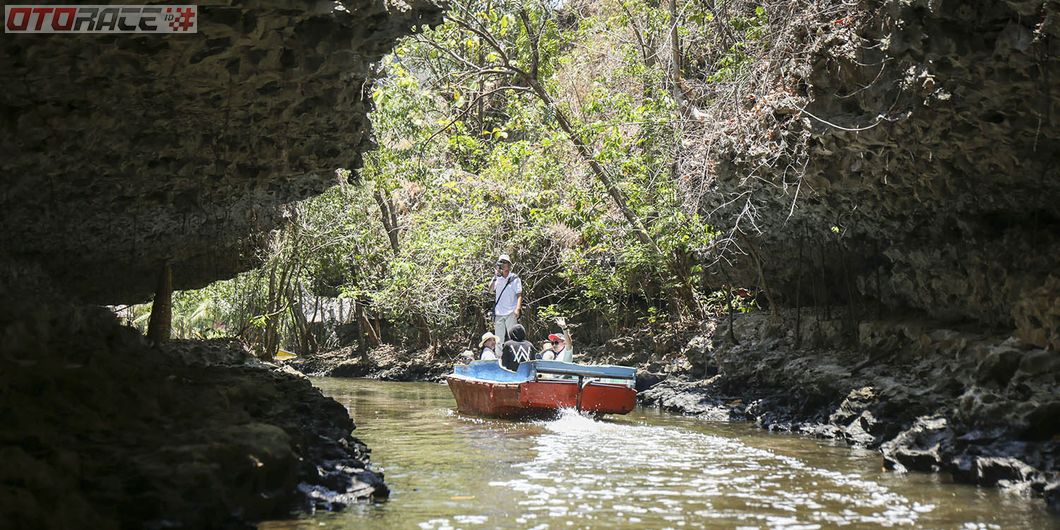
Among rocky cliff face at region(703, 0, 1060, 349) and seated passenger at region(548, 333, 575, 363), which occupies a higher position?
rocky cliff face at region(703, 0, 1060, 349)

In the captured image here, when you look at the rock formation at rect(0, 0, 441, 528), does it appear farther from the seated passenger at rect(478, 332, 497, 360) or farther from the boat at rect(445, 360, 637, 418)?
the seated passenger at rect(478, 332, 497, 360)

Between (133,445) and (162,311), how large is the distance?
8650 mm

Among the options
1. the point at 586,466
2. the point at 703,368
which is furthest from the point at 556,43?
the point at 586,466

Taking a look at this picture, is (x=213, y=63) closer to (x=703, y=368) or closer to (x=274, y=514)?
(x=274, y=514)

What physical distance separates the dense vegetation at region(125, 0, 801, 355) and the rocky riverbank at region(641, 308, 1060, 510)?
8.75 feet

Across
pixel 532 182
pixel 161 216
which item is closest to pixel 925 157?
pixel 161 216

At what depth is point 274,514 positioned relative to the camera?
264 inches

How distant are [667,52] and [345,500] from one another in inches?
545

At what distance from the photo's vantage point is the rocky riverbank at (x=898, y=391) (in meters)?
8.55

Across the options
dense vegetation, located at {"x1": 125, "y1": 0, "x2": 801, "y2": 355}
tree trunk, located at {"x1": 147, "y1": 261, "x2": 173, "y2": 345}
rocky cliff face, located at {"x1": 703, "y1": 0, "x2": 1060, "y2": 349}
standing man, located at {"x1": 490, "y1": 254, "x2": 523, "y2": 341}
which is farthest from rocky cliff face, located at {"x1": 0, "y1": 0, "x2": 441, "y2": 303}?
rocky cliff face, located at {"x1": 703, "y1": 0, "x2": 1060, "y2": 349}

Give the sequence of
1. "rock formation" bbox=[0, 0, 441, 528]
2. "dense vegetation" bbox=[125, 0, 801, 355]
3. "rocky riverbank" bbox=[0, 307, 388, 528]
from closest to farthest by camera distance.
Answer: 1. "rocky riverbank" bbox=[0, 307, 388, 528]
2. "rock formation" bbox=[0, 0, 441, 528]
3. "dense vegetation" bbox=[125, 0, 801, 355]

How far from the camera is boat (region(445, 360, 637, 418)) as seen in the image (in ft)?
46.4

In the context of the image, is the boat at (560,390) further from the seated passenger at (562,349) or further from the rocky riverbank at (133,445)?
the rocky riverbank at (133,445)

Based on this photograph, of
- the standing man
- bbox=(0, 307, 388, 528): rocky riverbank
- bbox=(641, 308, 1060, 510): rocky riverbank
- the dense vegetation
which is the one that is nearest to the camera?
bbox=(0, 307, 388, 528): rocky riverbank
